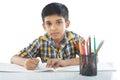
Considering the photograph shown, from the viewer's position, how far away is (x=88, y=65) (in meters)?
0.89

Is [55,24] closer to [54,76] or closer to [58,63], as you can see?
[58,63]

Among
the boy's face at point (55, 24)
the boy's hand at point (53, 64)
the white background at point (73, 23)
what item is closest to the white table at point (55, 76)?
the boy's hand at point (53, 64)

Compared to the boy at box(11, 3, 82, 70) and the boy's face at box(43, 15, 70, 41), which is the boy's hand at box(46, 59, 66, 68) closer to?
the boy at box(11, 3, 82, 70)

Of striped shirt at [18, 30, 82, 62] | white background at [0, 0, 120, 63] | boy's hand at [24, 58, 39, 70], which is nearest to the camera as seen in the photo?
boy's hand at [24, 58, 39, 70]

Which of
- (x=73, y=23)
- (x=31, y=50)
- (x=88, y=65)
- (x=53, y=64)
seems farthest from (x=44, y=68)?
(x=73, y=23)

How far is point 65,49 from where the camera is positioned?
51.6 inches

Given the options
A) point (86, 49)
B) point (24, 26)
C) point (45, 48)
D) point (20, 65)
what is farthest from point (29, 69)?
point (24, 26)

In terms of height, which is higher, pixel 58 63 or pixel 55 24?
pixel 55 24

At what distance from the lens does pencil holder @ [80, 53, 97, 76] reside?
884 millimetres

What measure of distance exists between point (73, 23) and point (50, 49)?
30 cm

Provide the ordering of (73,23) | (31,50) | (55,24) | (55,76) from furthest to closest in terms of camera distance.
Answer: (73,23) → (31,50) → (55,24) → (55,76)

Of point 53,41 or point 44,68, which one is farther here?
point 53,41

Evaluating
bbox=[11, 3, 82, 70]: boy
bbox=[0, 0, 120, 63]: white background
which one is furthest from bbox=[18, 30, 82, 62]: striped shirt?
bbox=[0, 0, 120, 63]: white background

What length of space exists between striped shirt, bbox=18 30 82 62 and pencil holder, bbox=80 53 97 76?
0.40 meters
